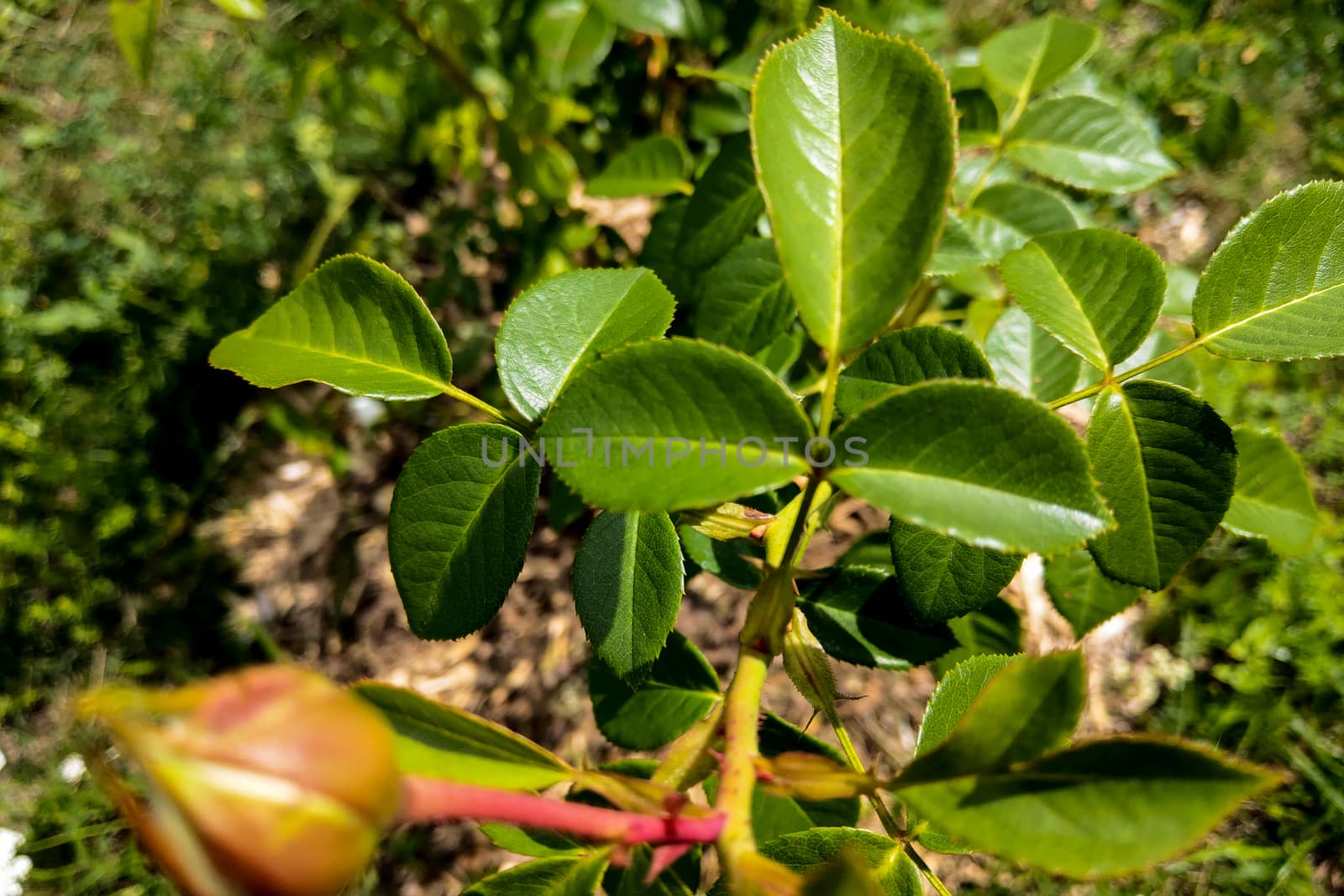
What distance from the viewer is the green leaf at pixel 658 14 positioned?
1.47 metres

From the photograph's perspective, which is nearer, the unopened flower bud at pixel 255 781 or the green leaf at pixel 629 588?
the unopened flower bud at pixel 255 781

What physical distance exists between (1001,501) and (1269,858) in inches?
102

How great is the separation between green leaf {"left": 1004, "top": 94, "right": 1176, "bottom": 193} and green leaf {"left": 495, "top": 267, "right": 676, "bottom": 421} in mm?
797

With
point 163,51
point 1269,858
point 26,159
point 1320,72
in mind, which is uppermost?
point 1320,72

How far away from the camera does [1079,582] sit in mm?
1099

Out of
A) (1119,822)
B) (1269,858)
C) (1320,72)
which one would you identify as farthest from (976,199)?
(1320,72)

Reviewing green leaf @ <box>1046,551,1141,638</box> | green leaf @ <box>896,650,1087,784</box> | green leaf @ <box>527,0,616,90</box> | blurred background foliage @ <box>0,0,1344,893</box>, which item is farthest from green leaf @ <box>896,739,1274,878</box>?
green leaf @ <box>527,0,616,90</box>

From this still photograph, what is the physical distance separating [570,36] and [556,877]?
153 centimetres

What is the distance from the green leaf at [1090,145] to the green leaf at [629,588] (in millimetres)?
906

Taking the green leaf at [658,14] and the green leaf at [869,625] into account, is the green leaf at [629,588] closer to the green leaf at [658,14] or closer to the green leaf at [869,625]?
the green leaf at [869,625]

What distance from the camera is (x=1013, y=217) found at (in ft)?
4.06

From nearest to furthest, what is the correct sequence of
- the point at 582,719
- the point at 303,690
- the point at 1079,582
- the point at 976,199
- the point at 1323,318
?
the point at 303,690
the point at 1323,318
the point at 1079,582
the point at 976,199
the point at 582,719

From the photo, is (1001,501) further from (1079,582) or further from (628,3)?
(628,3)

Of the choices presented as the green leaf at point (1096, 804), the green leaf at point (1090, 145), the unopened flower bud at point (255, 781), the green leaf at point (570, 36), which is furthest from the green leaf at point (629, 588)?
the green leaf at point (570, 36)
